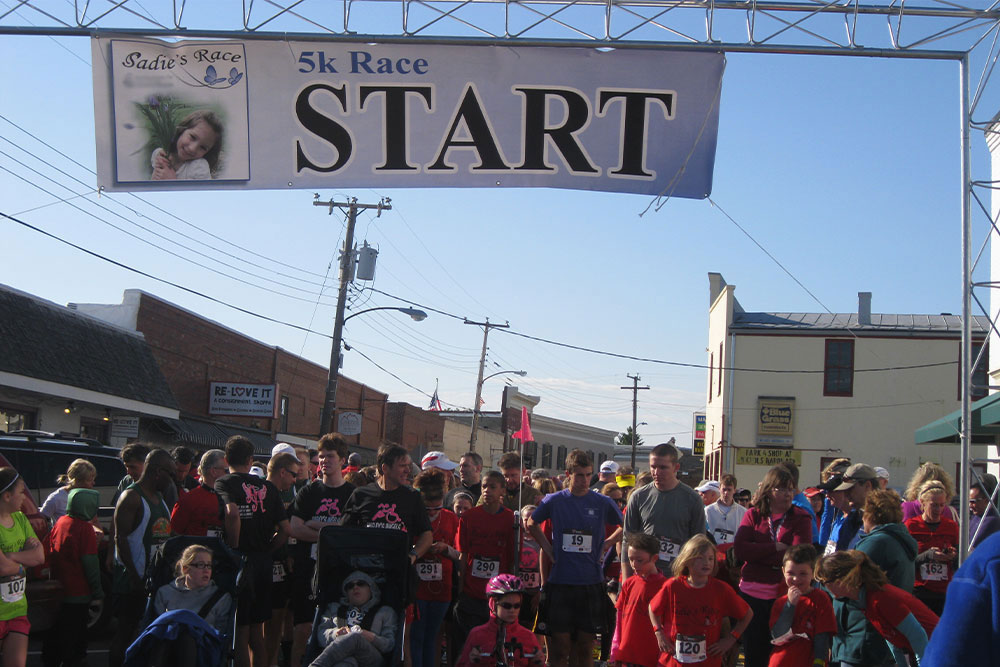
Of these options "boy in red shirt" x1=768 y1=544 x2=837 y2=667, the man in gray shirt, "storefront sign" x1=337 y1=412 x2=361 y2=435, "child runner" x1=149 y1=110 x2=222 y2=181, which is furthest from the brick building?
"boy in red shirt" x1=768 y1=544 x2=837 y2=667

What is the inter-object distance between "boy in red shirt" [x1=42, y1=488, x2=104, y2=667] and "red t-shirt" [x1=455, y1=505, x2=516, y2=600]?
2974 mm

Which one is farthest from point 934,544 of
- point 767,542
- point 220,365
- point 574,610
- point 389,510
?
point 220,365

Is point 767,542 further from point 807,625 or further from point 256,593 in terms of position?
point 256,593

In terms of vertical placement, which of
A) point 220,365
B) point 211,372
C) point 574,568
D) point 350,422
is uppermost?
point 220,365

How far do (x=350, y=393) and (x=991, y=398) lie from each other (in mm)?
33697

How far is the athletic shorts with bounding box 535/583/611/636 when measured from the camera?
783cm

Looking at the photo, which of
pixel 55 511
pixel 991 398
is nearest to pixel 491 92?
pixel 55 511

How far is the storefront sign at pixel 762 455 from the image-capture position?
35.5m

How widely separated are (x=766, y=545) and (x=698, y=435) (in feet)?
119

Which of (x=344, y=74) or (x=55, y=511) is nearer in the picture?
(x=344, y=74)

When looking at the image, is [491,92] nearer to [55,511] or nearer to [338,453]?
[338,453]

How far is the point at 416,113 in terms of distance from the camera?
8500mm

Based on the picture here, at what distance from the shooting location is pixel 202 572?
22.3ft

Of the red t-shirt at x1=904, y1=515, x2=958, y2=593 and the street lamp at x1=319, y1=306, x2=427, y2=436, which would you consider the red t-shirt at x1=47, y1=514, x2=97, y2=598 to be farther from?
the street lamp at x1=319, y1=306, x2=427, y2=436
